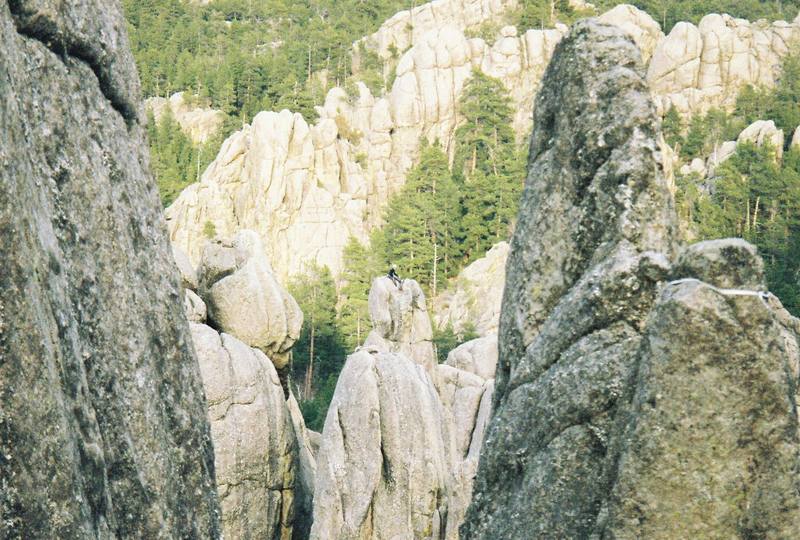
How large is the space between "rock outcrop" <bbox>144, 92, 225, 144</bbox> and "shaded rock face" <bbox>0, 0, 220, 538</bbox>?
73.2m

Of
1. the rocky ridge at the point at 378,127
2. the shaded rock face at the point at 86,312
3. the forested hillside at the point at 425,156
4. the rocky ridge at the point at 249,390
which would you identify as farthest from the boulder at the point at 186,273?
the rocky ridge at the point at 378,127

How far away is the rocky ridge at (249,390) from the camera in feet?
51.8

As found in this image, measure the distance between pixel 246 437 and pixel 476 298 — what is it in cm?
3569

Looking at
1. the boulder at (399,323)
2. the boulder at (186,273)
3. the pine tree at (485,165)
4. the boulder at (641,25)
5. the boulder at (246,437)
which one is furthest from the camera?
the boulder at (641,25)

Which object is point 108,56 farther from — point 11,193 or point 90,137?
point 11,193

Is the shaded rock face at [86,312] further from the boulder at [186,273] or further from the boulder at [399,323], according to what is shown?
the boulder at [399,323]

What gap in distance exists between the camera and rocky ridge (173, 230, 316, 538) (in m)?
15.8

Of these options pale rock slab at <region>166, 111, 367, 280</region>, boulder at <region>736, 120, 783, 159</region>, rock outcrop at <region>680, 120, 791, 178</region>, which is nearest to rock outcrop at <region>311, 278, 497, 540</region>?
pale rock slab at <region>166, 111, 367, 280</region>

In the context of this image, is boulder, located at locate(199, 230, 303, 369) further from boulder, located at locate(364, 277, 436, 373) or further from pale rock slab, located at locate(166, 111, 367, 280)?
pale rock slab, located at locate(166, 111, 367, 280)

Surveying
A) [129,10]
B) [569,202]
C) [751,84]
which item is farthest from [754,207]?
[129,10]

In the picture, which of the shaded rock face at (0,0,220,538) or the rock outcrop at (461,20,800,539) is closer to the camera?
the shaded rock face at (0,0,220,538)

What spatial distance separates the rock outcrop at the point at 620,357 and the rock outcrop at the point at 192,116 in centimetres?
7088

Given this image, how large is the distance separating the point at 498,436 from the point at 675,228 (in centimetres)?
186

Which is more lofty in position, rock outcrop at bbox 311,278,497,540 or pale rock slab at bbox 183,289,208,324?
pale rock slab at bbox 183,289,208,324
